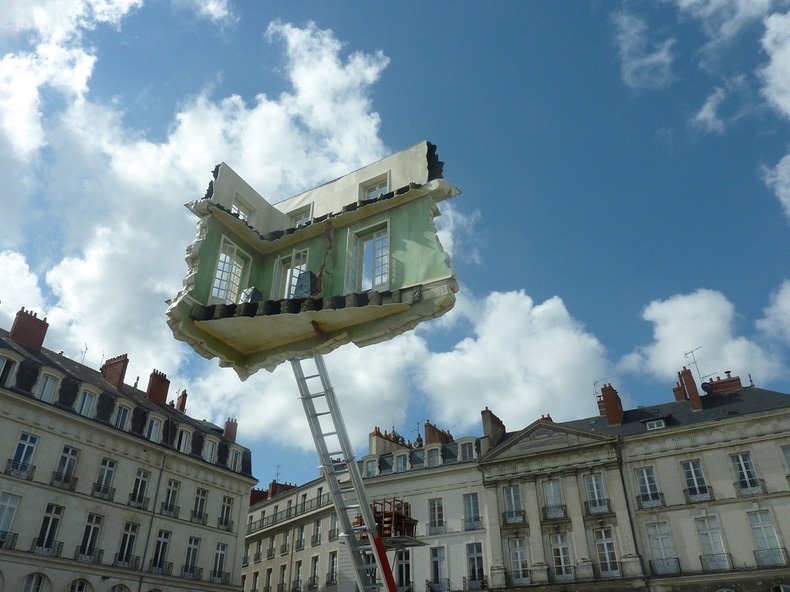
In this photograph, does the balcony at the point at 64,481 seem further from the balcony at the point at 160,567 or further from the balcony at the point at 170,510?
the balcony at the point at 160,567

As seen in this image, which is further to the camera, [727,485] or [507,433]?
[507,433]

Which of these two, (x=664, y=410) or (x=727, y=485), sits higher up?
(x=664, y=410)

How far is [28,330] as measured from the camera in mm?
33719

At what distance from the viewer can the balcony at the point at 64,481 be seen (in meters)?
29.8

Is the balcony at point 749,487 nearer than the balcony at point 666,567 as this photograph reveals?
Yes

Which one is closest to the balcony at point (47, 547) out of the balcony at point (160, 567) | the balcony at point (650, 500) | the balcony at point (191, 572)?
the balcony at point (160, 567)

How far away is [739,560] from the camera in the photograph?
30.5 meters

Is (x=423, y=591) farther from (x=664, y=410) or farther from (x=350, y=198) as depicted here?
(x=350, y=198)

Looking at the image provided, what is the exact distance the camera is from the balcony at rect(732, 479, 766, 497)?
31.4 meters

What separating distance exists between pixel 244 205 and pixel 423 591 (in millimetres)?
32298

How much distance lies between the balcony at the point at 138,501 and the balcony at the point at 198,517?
11.1ft

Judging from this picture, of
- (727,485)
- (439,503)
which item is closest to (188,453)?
(439,503)

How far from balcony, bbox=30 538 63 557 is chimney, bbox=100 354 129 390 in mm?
10411

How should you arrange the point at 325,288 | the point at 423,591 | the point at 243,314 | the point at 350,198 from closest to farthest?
1. the point at 243,314
2. the point at 325,288
3. the point at 350,198
4. the point at 423,591
